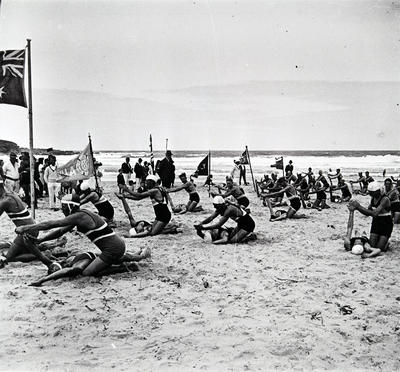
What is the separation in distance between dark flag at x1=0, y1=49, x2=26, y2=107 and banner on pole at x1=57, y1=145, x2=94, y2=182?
1710 mm

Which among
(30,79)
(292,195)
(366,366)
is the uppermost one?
(30,79)

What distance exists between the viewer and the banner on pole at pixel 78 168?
10305 mm

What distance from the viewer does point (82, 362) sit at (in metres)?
3.95

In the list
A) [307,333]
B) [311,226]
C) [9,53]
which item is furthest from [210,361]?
[9,53]

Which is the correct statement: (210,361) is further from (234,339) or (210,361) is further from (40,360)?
(40,360)

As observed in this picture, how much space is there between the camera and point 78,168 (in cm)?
1044

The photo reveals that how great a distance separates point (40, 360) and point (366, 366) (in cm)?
301

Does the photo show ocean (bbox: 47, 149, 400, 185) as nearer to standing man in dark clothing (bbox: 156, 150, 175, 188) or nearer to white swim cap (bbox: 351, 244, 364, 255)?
standing man in dark clothing (bbox: 156, 150, 175, 188)

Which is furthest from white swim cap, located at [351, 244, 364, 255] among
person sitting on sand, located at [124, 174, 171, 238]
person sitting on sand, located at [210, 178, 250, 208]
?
person sitting on sand, located at [124, 174, 171, 238]

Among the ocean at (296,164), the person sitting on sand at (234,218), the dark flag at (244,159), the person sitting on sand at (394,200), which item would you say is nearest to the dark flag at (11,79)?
the person sitting on sand at (234,218)

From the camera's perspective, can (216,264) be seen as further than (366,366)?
Yes

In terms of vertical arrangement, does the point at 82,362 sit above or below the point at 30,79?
below

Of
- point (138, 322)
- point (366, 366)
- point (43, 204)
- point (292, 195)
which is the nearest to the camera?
point (366, 366)

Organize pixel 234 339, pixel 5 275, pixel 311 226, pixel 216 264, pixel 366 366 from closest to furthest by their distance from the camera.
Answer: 1. pixel 366 366
2. pixel 234 339
3. pixel 5 275
4. pixel 216 264
5. pixel 311 226
